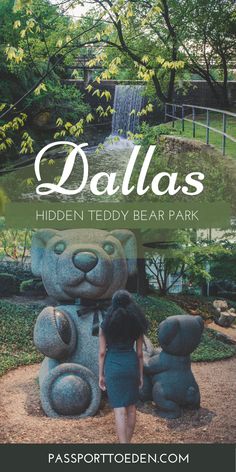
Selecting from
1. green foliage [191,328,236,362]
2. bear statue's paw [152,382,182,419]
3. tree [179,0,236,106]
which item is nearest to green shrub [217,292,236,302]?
green foliage [191,328,236,362]

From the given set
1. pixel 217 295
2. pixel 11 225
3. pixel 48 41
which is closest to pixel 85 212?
pixel 11 225

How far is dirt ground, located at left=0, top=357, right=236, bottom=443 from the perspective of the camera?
221 inches

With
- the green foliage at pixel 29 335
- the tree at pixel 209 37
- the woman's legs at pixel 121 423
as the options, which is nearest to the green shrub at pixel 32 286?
the green foliage at pixel 29 335

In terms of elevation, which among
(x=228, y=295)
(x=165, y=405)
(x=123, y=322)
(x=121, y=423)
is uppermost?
(x=123, y=322)

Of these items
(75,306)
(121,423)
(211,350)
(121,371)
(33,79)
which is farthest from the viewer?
(33,79)

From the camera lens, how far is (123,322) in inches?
191

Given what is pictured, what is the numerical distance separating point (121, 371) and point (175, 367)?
1.19m

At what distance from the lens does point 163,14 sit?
8438mm

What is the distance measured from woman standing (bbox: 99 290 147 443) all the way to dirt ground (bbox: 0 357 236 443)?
0.89 meters

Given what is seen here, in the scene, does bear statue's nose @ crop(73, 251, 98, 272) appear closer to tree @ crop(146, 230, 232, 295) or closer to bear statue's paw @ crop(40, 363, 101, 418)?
bear statue's paw @ crop(40, 363, 101, 418)

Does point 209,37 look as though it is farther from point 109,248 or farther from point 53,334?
point 53,334

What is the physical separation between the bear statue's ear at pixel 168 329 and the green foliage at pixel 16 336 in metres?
2.26

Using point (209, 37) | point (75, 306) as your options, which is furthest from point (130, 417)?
point (209, 37)

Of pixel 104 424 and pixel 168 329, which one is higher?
pixel 168 329
